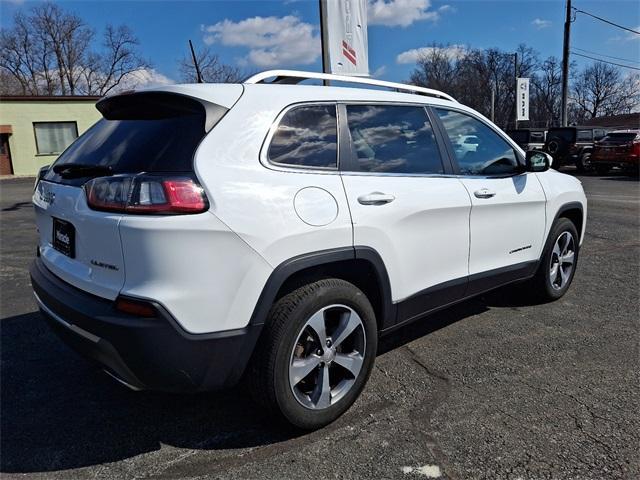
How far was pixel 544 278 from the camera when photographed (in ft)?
14.5

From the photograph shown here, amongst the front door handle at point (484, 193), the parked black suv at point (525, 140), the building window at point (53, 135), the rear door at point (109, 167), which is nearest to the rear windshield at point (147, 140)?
the rear door at point (109, 167)

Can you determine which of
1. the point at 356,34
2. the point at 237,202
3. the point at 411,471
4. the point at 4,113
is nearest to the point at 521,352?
the point at 411,471

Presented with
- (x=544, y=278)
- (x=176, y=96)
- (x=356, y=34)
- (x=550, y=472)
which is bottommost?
(x=550, y=472)

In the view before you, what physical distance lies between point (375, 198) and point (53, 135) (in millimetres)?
30115

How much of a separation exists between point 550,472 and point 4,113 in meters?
31.4

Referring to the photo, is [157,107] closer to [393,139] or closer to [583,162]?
[393,139]

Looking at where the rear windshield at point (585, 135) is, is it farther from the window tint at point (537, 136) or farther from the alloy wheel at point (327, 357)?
the alloy wheel at point (327, 357)

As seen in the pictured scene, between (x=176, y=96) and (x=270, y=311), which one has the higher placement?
(x=176, y=96)

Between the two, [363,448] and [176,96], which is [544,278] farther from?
[176,96]

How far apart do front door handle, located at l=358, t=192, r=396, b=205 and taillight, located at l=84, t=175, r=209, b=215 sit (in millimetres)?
904

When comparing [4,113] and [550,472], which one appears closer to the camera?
[550,472]

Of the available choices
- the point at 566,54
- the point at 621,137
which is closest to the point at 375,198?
the point at 621,137

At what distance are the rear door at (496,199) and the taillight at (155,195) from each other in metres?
2.00

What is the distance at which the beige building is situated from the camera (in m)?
27.1
